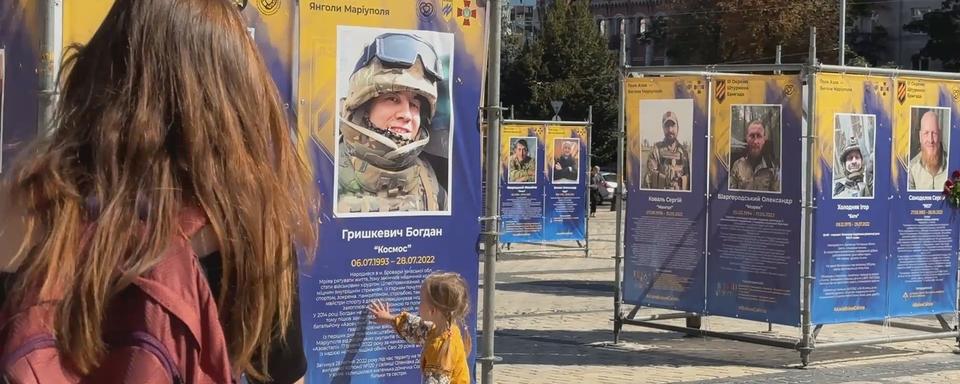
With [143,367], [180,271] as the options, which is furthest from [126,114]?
[143,367]

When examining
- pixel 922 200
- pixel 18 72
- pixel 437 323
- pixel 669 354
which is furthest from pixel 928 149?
pixel 18 72

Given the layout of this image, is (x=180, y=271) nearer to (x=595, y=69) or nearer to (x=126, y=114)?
(x=126, y=114)

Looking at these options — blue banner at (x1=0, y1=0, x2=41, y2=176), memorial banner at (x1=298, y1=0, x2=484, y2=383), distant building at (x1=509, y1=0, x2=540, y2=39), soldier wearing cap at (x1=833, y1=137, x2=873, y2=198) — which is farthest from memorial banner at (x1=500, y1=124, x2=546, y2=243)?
distant building at (x1=509, y1=0, x2=540, y2=39)

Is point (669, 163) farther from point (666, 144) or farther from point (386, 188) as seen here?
point (386, 188)

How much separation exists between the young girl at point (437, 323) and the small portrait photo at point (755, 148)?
19.1 ft

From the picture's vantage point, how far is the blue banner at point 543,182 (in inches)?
971

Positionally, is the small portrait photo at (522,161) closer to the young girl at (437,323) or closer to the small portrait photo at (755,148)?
the small portrait photo at (755,148)

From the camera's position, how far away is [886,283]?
484 inches

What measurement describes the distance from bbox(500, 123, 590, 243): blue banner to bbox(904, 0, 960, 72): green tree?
4894cm

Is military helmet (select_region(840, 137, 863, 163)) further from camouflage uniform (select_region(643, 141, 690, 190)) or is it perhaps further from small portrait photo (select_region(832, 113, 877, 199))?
camouflage uniform (select_region(643, 141, 690, 190))

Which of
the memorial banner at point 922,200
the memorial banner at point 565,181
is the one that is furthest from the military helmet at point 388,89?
the memorial banner at point 565,181

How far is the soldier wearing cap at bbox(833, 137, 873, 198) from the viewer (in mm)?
11680

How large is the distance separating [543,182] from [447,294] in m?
18.6

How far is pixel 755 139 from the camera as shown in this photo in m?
11.9
